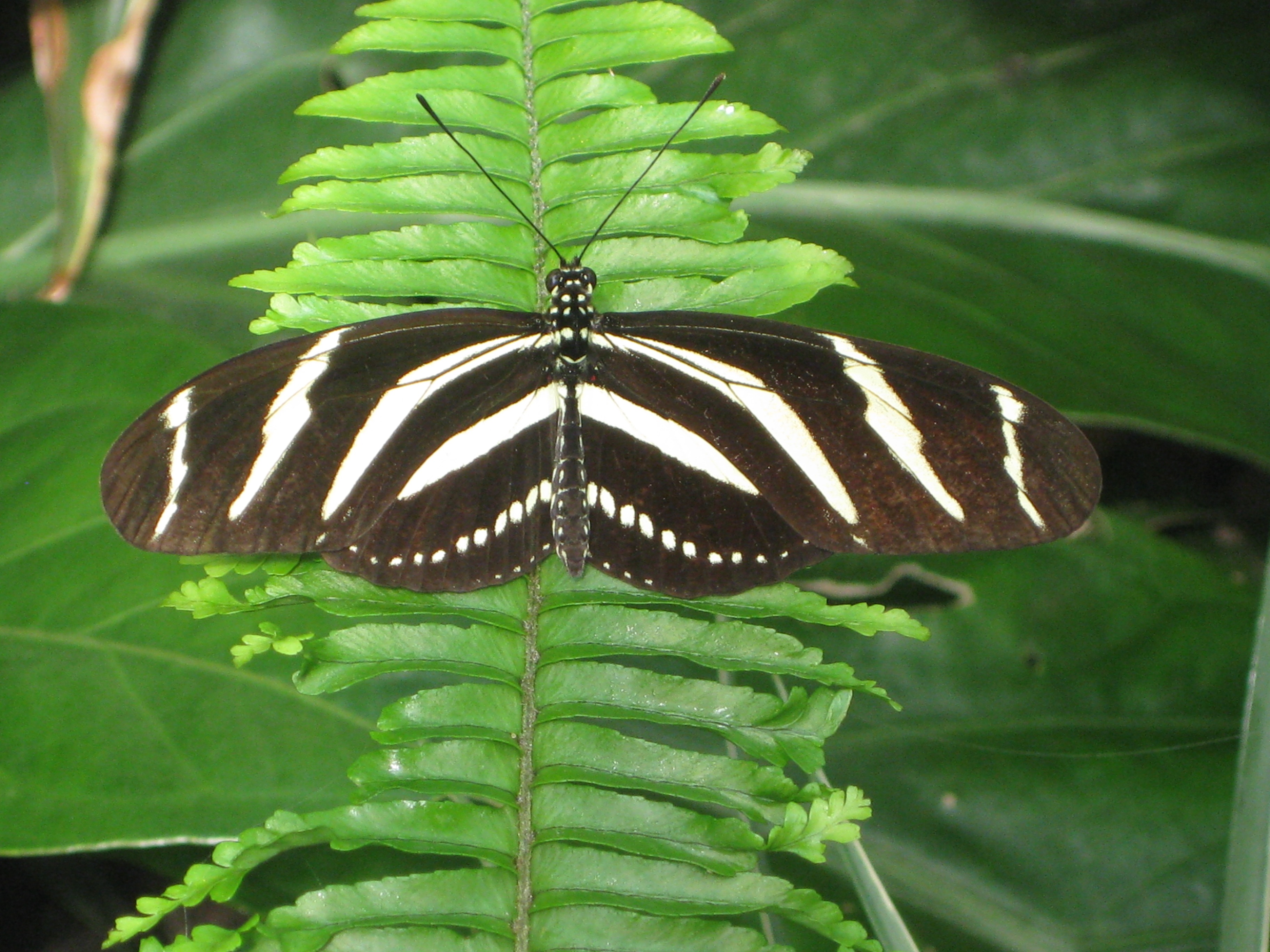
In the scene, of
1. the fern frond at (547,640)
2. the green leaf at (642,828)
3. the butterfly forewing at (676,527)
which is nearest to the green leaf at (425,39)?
the fern frond at (547,640)

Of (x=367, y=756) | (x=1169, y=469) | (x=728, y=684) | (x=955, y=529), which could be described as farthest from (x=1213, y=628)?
(x=367, y=756)

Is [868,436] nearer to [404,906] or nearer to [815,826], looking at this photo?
[815,826]

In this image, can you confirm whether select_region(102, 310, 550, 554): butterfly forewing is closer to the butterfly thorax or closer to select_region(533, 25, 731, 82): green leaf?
the butterfly thorax

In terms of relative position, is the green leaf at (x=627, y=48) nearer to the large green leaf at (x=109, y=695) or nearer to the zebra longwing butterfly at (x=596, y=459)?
the zebra longwing butterfly at (x=596, y=459)

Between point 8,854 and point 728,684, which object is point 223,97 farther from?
point 728,684

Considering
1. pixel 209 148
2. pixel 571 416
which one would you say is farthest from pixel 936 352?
pixel 209 148

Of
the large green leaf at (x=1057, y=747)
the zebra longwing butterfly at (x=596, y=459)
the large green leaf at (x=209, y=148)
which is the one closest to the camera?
the zebra longwing butterfly at (x=596, y=459)

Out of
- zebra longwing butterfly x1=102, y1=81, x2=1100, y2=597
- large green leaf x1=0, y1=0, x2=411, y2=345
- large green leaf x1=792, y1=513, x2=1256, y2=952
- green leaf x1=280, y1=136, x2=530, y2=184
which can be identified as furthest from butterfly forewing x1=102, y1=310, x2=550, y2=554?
large green leaf x1=0, y1=0, x2=411, y2=345
